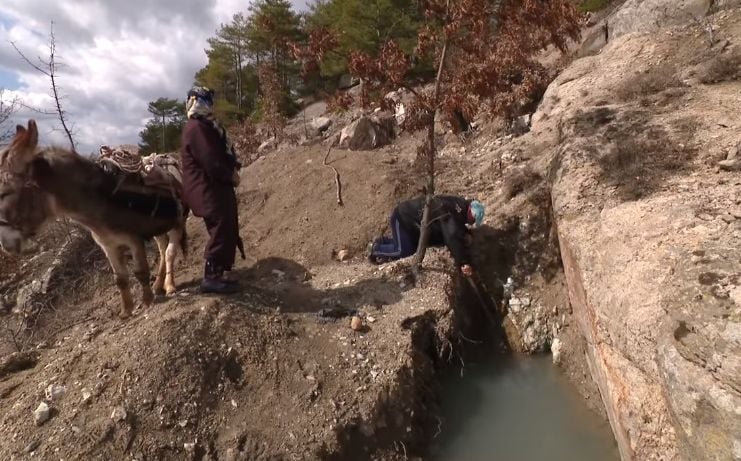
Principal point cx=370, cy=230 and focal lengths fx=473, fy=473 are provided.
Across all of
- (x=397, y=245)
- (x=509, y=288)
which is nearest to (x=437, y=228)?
(x=397, y=245)

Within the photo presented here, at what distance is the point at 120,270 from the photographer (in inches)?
183

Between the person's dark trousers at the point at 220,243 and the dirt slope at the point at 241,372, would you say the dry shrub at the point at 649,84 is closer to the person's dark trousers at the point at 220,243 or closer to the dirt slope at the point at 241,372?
the dirt slope at the point at 241,372

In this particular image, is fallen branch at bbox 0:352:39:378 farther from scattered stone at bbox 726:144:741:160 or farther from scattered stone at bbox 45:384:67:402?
scattered stone at bbox 726:144:741:160

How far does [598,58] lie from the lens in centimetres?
941

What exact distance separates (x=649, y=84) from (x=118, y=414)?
773 centimetres

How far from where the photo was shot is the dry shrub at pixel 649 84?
22.2 ft

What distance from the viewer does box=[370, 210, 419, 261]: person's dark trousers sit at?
6.14 metres

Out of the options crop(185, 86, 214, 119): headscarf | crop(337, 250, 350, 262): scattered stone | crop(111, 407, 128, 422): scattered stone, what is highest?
crop(185, 86, 214, 119): headscarf

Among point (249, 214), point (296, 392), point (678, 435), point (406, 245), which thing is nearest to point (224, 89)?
point (249, 214)

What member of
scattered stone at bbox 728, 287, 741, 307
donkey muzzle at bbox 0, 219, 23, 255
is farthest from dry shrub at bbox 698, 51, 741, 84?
donkey muzzle at bbox 0, 219, 23, 255

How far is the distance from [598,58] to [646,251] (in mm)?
7200

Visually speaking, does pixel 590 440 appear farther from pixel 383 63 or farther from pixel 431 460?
pixel 383 63

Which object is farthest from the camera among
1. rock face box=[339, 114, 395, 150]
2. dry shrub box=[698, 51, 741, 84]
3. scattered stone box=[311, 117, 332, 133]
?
scattered stone box=[311, 117, 332, 133]

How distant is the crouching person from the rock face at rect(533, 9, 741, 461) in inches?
42.0
